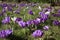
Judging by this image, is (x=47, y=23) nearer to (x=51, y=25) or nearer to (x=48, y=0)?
(x=51, y=25)

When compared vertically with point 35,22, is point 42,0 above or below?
below

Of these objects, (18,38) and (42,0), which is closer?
(18,38)

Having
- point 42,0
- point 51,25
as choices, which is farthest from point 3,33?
point 42,0

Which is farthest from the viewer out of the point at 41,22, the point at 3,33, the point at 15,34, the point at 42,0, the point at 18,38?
the point at 42,0

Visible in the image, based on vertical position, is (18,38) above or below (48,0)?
above

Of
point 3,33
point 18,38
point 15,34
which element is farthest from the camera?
point 15,34

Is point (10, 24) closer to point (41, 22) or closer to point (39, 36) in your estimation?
point (41, 22)

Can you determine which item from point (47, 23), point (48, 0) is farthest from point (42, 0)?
point (47, 23)

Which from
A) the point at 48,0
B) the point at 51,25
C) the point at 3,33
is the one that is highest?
the point at 3,33

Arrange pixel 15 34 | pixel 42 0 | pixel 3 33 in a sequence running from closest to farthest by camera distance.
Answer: pixel 3 33, pixel 15 34, pixel 42 0
